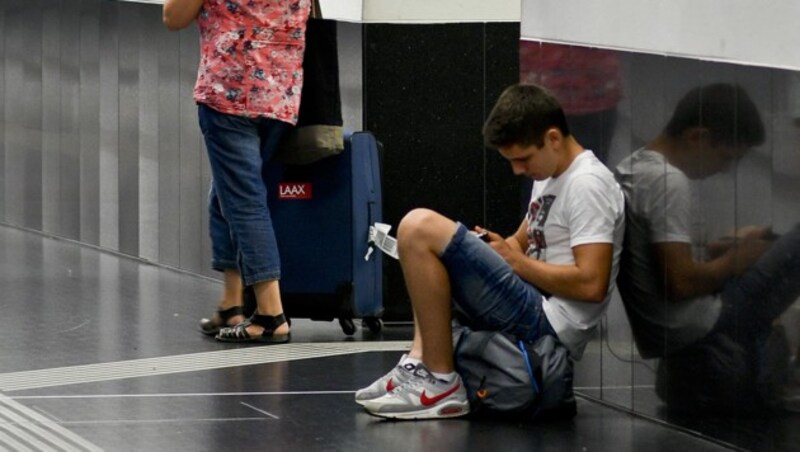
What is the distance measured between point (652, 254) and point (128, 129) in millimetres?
6021

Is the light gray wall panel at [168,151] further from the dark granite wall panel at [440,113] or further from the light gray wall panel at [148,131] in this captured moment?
the dark granite wall panel at [440,113]

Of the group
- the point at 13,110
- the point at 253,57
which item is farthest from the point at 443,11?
the point at 13,110

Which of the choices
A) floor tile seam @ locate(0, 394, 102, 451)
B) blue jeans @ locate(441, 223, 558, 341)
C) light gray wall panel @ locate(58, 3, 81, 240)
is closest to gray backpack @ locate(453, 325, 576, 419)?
blue jeans @ locate(441, 223, 558, 341)

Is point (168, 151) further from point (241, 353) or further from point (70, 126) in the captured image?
point (241, 353)

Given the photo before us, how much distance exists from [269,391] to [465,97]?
2.15 m

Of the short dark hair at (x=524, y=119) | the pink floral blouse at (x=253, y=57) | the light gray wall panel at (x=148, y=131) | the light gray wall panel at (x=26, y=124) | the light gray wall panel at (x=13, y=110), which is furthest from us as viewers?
the light gray wall panel at (x=13, y=110)

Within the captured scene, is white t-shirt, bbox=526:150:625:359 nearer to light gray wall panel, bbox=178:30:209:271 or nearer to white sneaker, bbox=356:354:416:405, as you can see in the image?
white sneaker, bbox=356:354:416:405

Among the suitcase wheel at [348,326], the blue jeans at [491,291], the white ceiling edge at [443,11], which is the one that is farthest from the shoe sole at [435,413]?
the white ceiling edge at [443,11]

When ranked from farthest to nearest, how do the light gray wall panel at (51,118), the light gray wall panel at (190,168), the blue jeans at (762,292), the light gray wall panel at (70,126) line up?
the light gray wall panel at (51,118), the light gray wall panel at (70,126), the light gray wall panel at (190,168), the blue jeans at (762,292)

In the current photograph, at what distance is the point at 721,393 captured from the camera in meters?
4.87

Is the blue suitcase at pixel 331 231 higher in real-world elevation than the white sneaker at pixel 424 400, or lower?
higher

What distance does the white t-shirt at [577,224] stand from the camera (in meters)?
5.26

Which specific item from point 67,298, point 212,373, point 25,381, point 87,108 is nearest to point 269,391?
point 212,373

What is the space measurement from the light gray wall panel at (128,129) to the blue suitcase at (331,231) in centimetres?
358
